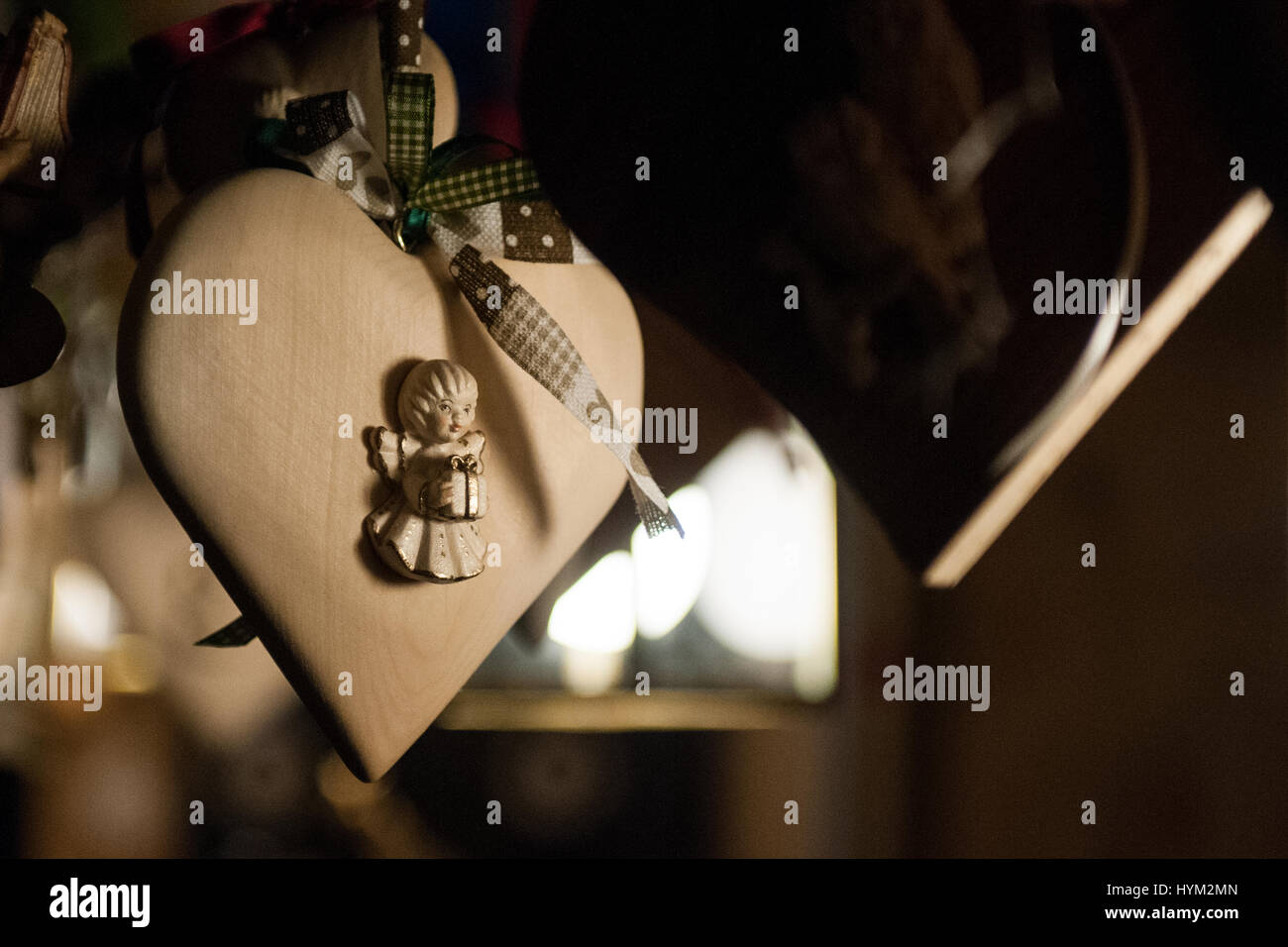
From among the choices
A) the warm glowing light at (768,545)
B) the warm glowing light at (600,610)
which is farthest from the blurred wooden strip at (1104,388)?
the warm glowing light at (600,610)

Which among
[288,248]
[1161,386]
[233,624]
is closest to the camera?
[288,248]

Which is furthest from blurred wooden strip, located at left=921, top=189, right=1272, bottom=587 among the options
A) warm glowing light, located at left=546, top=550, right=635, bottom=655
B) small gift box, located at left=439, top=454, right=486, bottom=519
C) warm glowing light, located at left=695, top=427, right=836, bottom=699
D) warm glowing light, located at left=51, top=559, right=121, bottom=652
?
warm glowing light, located at left=51, top=559, right=121, bottom=652

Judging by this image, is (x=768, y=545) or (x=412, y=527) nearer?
(x=412, y=527)

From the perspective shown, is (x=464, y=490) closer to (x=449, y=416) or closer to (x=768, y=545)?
(x=449, y=416)

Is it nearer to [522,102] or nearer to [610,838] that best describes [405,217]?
[522,102]

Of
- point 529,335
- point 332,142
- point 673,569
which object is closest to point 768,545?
point 673,569

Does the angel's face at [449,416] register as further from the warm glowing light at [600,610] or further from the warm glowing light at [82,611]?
the warm glowing light at [82,611]
